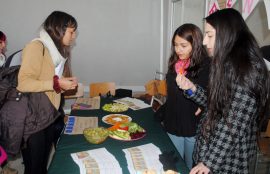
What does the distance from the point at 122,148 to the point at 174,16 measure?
10.2ft

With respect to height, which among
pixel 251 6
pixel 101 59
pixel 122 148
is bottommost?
pixel 122 148

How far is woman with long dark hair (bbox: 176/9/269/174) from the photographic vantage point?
1058mm

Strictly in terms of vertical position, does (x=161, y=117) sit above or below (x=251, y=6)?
below

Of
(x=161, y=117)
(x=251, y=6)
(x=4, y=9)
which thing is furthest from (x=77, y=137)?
(x=4, y=9)

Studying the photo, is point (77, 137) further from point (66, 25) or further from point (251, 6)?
point (251, 6)

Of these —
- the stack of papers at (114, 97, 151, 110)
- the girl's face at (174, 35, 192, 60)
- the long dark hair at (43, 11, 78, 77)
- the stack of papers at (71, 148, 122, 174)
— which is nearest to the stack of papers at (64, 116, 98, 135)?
the stack of papers at (71, 148, 122, 174)

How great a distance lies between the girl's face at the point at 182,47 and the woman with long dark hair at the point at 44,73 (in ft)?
2.53

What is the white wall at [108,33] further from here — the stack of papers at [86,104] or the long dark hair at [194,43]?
the long dark hair at [194,43]

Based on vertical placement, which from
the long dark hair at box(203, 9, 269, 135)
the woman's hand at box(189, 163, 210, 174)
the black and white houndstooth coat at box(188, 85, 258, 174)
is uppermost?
the long dark hair at box(203, 9, 269, 135)

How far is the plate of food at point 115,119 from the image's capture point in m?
1.95

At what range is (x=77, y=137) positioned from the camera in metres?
1.65

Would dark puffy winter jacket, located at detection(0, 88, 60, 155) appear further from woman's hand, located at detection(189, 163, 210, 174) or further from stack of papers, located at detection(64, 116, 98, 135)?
woman's hand, located at detection(189, 163, 210, 174)

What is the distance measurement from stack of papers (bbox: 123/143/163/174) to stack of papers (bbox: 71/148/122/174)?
0.25ft

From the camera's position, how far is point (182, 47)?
5.65 feet
